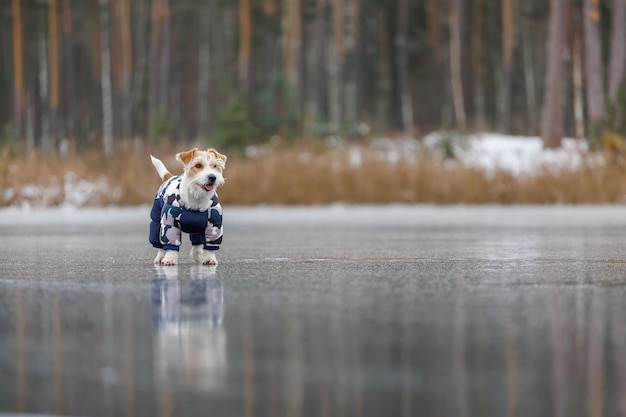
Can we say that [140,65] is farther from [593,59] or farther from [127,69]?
[593,59]

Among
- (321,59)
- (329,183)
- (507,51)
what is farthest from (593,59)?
(321,59)

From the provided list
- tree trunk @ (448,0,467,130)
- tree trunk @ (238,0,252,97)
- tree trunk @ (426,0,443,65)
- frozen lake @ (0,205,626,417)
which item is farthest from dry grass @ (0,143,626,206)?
tree trunk @ (426,0,443,65)

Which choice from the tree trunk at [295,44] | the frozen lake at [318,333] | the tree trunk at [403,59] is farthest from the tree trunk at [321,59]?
the frozen lake at [318,333]

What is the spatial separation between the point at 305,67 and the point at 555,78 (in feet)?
75.1

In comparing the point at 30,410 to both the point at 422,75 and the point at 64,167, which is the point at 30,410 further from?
the point at 422,75

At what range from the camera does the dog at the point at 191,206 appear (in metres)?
9.48

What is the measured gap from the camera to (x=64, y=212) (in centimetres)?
2712

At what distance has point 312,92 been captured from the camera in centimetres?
6988

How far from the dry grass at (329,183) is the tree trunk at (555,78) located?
1235 centimetres

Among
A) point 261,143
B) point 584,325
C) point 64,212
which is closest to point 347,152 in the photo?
point 64,212

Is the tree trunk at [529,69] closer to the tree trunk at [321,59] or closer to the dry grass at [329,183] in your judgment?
the tree trunk at [321,59]

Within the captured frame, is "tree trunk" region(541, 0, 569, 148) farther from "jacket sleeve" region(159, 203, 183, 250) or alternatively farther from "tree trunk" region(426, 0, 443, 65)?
"jacket sleeve" region(159, 203, 183, 250)

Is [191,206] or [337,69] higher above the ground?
[337,69]

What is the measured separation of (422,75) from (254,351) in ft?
205
